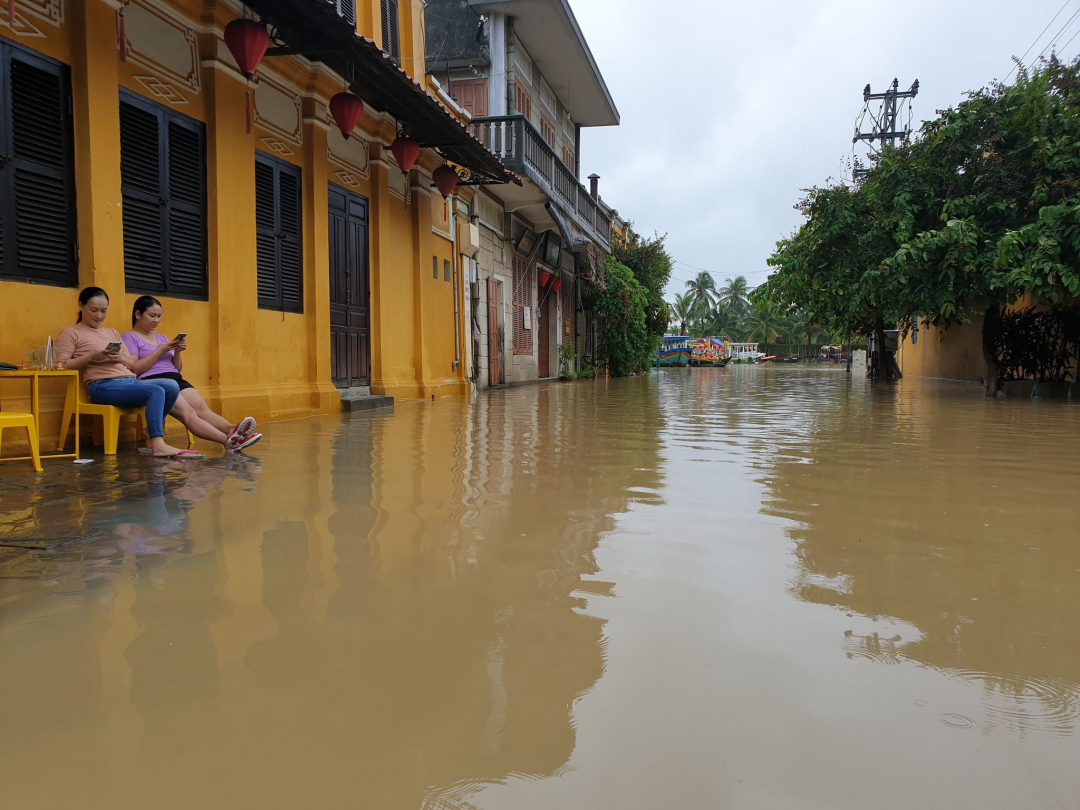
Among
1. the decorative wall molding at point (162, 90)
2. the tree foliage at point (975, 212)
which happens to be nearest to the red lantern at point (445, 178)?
the decorative wall molding at point (162, 90)

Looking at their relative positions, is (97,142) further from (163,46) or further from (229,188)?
(229,188)

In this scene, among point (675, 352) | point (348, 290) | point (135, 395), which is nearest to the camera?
point (135, 395)

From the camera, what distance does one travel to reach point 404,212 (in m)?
11.6

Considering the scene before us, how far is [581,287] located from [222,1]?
19.0 m

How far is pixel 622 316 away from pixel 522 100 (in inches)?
399

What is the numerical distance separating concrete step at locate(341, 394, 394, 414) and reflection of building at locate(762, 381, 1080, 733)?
5637 millimetres

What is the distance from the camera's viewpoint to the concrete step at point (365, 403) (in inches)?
368

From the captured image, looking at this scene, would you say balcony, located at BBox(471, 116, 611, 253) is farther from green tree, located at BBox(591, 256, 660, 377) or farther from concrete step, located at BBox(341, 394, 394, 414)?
green tree, located at BBox(591, 256, 660, 377)

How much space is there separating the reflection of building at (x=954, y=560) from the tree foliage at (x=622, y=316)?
19.5 m

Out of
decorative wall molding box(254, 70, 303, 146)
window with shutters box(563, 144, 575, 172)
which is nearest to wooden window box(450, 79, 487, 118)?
window with shutters box(563, 144, 575, 172)

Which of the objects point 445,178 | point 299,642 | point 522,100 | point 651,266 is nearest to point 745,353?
point 651,266

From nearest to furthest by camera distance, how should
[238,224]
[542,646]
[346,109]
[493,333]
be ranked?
[542,646] → [238,224] → [346,109] → [493,333]

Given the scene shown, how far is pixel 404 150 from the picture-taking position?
10148 mm

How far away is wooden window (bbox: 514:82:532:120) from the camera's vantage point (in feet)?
54.5
